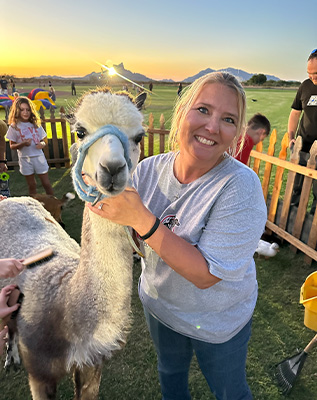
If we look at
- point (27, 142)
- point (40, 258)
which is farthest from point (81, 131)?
point (27, 142)

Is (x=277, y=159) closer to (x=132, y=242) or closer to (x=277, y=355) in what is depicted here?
(x=277, y=355)

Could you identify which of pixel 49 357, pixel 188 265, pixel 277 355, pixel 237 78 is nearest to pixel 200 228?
pixel 188 265

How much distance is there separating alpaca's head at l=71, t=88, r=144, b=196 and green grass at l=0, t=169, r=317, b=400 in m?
2.36

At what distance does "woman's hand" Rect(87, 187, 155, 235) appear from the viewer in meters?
1.12

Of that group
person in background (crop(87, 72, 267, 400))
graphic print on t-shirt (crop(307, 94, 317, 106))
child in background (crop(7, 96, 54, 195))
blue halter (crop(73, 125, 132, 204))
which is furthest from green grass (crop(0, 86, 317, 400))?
child in background (crop(7, 96, 54, 195))

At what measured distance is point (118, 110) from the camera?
3.88ft

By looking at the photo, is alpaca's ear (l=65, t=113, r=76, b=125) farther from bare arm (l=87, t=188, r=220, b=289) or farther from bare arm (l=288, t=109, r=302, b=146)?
bare arm (l=288, t=109, r=302, b=146)

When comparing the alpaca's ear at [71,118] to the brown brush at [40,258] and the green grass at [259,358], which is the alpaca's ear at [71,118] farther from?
the green grass at [259,358]

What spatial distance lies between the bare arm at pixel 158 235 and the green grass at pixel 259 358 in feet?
6.75

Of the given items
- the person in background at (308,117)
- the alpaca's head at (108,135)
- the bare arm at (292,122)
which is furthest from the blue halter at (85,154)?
the bare arm at (292,122)

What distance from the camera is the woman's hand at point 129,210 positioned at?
1117 mm

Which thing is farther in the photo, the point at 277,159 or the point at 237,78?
the point at 277,159

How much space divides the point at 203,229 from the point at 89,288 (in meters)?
0.73

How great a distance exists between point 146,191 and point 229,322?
0.86 metres
